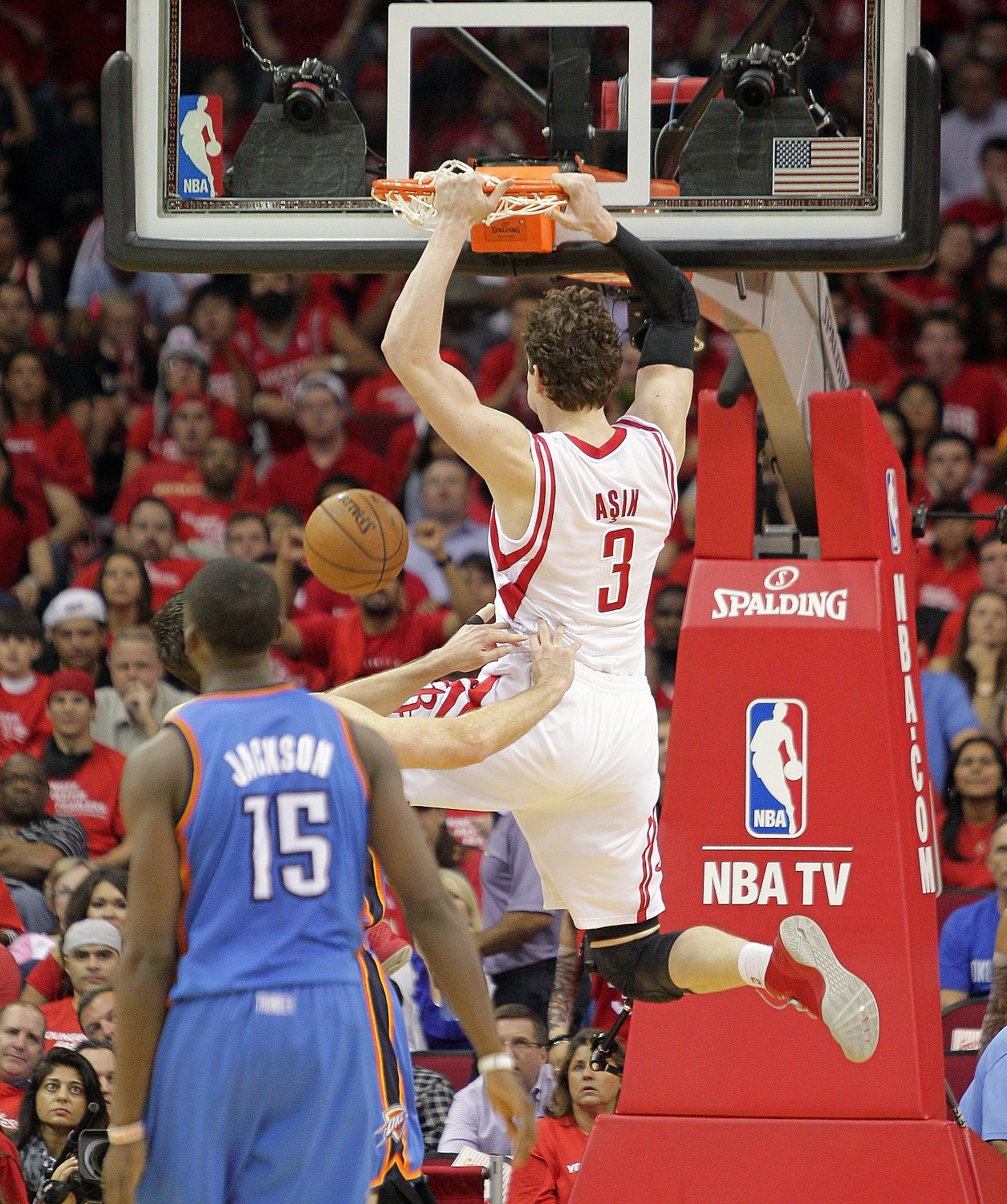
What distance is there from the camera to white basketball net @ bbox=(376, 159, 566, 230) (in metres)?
4.98

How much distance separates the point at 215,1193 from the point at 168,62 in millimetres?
3372

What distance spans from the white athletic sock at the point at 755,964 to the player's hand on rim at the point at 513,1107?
1217 millimetres

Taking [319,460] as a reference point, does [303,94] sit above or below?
above

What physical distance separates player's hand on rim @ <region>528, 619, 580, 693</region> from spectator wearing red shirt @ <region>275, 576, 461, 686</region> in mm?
4230

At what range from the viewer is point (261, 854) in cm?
371

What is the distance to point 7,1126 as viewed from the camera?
6.71 metres

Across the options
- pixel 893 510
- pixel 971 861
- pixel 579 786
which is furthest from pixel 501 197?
pixel 971 861

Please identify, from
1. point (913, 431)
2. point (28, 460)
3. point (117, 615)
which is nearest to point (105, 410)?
point (28, 460)

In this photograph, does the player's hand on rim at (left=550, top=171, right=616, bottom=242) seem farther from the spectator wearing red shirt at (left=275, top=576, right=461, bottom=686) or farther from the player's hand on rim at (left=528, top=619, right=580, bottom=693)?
the spectator wearing red shirt at (left=275, top=576, right=461, bottom=686)

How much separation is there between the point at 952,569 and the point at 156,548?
4.18 m

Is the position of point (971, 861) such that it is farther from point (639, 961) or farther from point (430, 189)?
point (430, 189)

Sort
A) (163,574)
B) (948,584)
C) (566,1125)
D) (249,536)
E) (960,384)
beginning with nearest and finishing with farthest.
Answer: (566,1125), (948,584), (249,536), (163,574), (960,384)

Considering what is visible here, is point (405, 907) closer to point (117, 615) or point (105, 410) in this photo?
point (117, 615)

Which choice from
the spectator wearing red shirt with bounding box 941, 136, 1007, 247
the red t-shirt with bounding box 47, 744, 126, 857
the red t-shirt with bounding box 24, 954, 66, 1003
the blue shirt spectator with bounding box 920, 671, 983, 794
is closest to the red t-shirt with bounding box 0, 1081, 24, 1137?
the red t-shirt with bounding box 24, 954, 66, 1003
